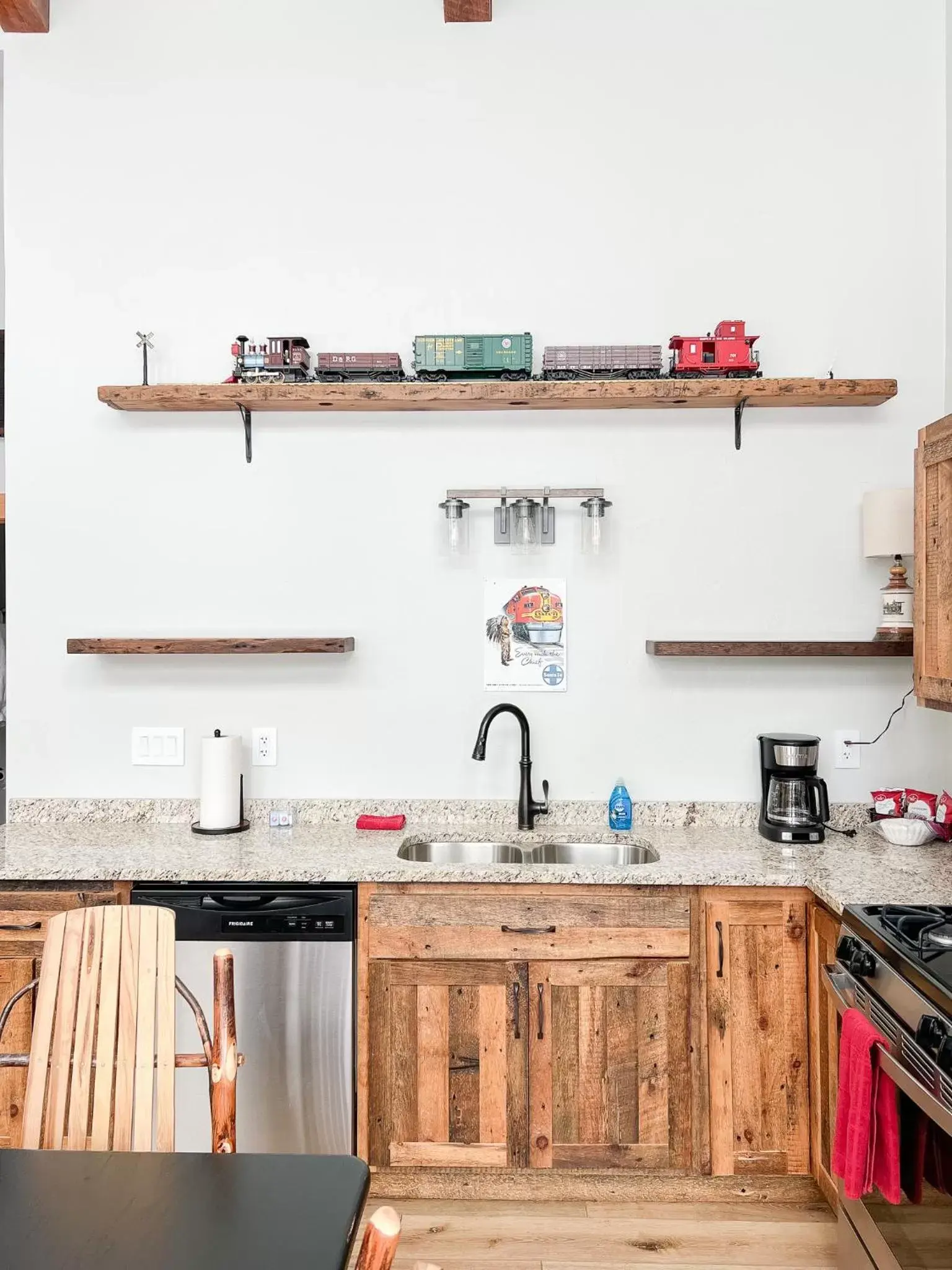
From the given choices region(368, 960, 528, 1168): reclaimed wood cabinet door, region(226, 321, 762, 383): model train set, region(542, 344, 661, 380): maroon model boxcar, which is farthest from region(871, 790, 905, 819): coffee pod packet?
region(542, 344, 661, 380): maroon model boxcar

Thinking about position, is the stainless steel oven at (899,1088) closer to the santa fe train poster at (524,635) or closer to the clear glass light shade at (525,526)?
the santa fe train poster at (524,635)

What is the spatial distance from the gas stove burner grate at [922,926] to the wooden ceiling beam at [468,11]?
279cm

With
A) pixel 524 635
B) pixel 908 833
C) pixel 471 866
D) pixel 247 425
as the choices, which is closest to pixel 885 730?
pixel 908 833

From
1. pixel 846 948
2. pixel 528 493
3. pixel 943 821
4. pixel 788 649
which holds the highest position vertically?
pixel 528 493

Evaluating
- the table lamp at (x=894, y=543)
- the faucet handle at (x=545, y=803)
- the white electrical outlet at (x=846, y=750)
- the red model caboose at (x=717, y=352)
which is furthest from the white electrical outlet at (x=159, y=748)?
the table lamp at (x=894, y=543)

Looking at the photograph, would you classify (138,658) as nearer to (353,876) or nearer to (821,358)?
(353,876)

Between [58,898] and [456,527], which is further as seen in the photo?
[456,527]

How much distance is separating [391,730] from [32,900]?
3.65 feet

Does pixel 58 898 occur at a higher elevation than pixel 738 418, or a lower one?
lower

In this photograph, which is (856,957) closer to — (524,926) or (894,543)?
(524,926)

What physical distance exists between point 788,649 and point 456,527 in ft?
3.48

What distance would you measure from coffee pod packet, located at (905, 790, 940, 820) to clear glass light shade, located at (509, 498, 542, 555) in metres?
1.35

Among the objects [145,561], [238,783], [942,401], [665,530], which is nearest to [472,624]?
[665,530]

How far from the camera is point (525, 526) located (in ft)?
9.27
